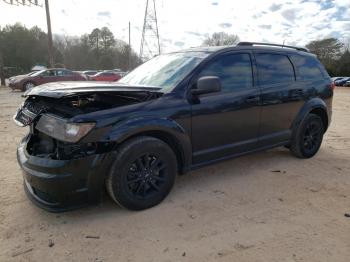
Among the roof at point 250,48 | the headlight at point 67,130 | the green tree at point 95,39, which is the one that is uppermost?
the green tree at point 95,39

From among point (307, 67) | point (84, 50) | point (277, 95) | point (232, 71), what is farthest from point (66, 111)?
point (84, 50)

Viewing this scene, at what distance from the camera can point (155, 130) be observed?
336 cm

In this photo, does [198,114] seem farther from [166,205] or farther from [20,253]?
[20,253]

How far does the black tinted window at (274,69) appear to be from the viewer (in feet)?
14.4

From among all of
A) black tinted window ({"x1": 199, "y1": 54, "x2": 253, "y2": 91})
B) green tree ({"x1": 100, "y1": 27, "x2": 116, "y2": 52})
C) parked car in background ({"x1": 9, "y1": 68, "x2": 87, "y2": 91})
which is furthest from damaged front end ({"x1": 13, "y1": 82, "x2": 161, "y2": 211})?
green tree ({"x1": 100, "y1": 27, "x2": 116, "y2": 52})

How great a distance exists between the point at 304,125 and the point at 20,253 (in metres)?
4.27

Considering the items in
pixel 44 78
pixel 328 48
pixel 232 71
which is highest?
pixel 328 48

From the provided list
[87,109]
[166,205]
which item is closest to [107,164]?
[87,109]

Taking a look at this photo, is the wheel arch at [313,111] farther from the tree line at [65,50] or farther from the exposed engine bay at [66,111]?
the tree line at [65,50]

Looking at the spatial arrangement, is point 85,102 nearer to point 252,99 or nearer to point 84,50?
point 252,99

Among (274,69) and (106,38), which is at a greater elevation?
(106,38)

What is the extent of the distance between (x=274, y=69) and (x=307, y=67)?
2.92 ft

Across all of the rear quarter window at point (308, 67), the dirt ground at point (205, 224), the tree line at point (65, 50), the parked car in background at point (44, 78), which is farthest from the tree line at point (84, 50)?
the dirt ground at point (205, 224)

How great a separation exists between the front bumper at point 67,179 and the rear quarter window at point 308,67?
11.2ft
